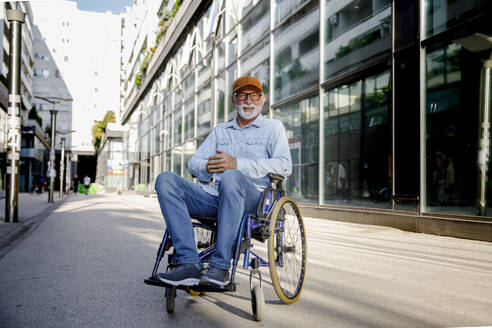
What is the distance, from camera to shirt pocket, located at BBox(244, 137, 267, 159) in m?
3.48

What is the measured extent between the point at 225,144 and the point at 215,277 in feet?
3.65

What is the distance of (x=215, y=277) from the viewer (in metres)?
2.78

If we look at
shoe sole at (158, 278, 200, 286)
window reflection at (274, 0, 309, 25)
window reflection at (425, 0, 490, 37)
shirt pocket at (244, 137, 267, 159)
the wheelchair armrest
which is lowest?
shoe sole at (158, 278, 200, 286)

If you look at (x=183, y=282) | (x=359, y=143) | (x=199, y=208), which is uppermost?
(x=359, y=143)

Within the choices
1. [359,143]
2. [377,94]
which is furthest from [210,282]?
[359,143]

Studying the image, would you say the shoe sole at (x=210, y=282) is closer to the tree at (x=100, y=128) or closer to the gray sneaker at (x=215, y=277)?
the gray sneaker at (x=215, y=277)

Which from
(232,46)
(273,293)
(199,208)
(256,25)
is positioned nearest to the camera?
(199,208)

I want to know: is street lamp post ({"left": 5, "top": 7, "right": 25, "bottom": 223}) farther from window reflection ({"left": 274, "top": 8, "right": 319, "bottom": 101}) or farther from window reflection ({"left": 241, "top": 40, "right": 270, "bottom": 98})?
window reflection ({"left": 241, "top": 40, "right": 270, "bottom": 98})

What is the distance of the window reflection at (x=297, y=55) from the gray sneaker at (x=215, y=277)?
10015 millimetres

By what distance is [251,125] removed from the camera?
3.55m

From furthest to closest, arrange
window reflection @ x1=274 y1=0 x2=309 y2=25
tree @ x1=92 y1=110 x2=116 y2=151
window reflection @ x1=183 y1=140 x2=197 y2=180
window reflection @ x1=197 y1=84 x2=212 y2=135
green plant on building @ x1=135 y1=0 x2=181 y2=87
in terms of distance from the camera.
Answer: tree @ x1=92 y1=110 x2=116 y2=151 → green plant on building @ x1=135 y1=0 x2=181 y2=87 → window reflection @ x1=183 y1=140 x2=197 y2=180 → window reflection @ x1=197 y1=84 x2=212 y2=135 → window reflection @ x1=274 y1=0 x2=309 y2=25

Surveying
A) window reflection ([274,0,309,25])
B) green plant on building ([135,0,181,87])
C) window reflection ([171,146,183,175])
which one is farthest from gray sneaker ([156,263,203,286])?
green plant on building ([135,0,181,87])

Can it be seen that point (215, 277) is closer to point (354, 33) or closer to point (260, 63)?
point (354, 33)

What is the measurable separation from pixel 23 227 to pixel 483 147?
813cm
